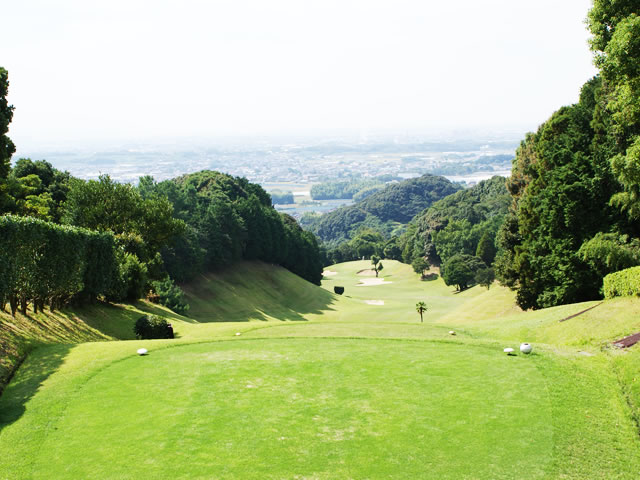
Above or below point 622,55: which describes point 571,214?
below

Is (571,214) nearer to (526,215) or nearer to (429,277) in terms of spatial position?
(526,215)

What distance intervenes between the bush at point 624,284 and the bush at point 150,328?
80.0ft

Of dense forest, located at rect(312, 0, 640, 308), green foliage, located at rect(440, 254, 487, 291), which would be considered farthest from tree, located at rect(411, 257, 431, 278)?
dense forest, located at rect(312, 0, 640, 308)

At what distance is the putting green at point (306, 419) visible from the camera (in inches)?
464

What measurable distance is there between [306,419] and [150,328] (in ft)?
61.6

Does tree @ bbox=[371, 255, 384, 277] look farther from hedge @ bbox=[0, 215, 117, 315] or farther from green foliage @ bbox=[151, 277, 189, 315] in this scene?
hedge @ bbox=[0, 215, 117, 315]

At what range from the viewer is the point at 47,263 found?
90.2 ft

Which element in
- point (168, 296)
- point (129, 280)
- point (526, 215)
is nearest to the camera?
point (129, 280)

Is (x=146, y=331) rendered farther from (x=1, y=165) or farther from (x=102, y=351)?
(x=1, y=165)

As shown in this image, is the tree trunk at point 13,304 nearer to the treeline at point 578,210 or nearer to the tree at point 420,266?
the treeline at point 578,210

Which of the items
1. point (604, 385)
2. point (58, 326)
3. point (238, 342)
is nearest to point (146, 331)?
point (58, 326)

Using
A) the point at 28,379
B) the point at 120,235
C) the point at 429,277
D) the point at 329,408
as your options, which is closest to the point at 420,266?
the point at 429,277

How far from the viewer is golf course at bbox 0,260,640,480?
11.9m

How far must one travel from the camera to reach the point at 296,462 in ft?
39.1
